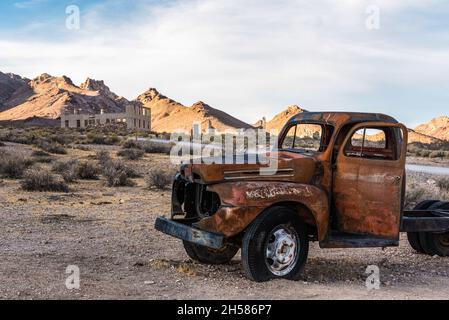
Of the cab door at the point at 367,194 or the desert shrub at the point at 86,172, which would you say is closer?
the cab door at the point at 367,194

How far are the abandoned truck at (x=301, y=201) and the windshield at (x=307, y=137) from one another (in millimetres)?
22

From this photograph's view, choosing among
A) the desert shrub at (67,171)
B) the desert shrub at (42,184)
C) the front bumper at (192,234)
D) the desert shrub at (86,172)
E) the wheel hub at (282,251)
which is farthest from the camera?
the desert shrub at (86,172)

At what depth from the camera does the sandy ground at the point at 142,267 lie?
21.0 ft

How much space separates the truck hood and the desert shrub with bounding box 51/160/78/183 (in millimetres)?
11254

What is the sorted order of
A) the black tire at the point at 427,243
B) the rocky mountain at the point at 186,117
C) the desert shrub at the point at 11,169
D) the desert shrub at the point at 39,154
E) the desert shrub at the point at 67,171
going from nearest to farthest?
the black tire at the point at 427,243 < the desert shrub at the point at 67,171 < the desert shrub at the point at 11,169 < the desert shrub at the point at 39,154 < the rocky mountain at the point at 186,117

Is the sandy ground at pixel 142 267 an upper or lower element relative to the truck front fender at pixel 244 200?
lower

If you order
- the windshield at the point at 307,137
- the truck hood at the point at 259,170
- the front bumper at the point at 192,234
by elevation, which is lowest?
the front bumper at the point at 192,234

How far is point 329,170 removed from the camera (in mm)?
7535

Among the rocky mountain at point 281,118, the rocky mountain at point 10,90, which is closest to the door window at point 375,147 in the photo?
the rocky mountain at point 281,118


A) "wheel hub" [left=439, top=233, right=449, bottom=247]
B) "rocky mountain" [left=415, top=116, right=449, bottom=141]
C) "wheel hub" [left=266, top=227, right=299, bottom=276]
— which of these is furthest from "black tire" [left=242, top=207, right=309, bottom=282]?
"rocky mountain" [left=415, top=116, right=449, bottom=141]

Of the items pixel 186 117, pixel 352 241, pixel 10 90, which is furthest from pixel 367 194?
pixel 10 90

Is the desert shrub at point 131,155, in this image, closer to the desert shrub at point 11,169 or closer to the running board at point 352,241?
the desert shrub at point 11,169
